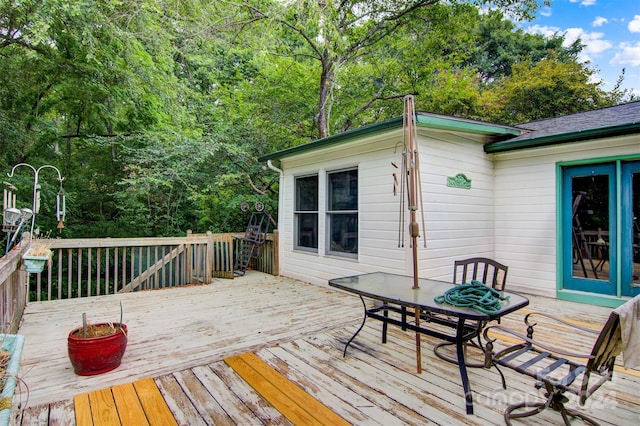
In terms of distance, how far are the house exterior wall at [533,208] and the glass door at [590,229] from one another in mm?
143

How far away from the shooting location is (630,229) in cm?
441

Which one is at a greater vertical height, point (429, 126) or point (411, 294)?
point (429, 126)

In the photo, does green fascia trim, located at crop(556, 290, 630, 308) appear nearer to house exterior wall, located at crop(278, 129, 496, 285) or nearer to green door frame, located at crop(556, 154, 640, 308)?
green door frame, located at crop(556, 154, 640, 308)

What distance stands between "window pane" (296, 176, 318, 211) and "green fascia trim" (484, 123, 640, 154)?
3030 mm

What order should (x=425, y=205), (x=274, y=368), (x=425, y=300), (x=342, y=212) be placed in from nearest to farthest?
(x=425, y=300) → (x=274, y=368) → (x=425, y=205) → (x=342, y=212)

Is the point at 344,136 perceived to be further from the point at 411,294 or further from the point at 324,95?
the point at 324,95

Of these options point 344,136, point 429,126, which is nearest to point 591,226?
point 429,126

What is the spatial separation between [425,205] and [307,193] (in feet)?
8.39

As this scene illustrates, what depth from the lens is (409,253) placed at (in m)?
4.58

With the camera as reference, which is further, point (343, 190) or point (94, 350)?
point (343, 190)

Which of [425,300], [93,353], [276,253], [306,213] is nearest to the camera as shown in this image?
[425,300]

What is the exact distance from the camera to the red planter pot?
2553mm

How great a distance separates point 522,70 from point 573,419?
14.4 meters

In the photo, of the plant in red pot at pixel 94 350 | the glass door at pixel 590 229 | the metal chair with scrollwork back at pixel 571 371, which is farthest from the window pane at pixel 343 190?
the plant in red pot at pixel 94 350
